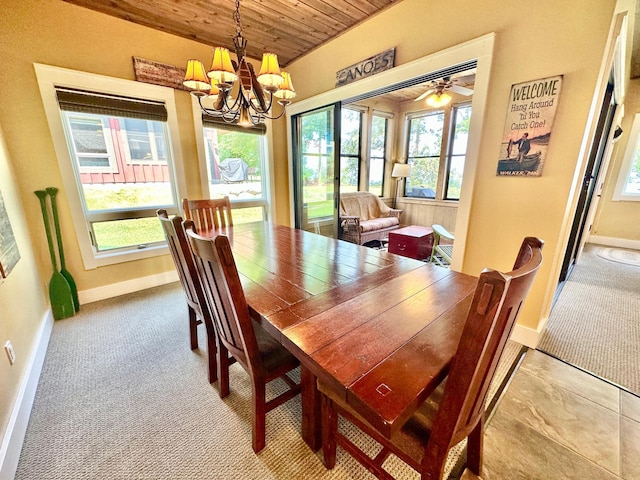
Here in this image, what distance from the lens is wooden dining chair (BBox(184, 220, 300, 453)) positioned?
928mm

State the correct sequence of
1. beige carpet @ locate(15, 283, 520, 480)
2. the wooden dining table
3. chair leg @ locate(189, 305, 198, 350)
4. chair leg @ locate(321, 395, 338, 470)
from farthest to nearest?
chair leg @ locate(189, 305, 198, 350) < beige carpet @ locate(15, 283, 520, 480) < chair leg @ locate(321, 395, 338, 470) < the wooden dining table

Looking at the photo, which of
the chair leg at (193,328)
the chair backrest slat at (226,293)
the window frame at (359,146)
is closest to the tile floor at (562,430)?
the chair backrest slat at (226,293)

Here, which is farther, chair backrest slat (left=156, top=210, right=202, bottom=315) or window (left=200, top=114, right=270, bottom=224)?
window (left=200, top=114, right=270, bottom=224)

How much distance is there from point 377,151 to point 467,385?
567 cm

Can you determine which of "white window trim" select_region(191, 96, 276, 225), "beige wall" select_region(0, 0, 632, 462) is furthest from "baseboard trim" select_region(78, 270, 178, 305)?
"white window trim" select_region(191, 96, 276, 225)

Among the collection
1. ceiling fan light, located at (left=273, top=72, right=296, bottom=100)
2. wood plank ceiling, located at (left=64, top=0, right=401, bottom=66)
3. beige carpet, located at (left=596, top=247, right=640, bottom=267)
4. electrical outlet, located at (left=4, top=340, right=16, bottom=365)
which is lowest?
beige carpet, located at (left=596, top=247, right=640, bottom=267)

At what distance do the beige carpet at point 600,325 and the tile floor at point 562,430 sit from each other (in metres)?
0.18

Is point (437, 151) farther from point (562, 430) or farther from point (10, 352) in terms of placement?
point (10, 352)

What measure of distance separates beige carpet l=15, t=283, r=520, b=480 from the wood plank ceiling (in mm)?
2828

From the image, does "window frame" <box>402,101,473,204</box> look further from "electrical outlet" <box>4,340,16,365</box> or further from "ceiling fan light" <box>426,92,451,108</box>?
"electrical outlet" <box>4,340,16,365</box>

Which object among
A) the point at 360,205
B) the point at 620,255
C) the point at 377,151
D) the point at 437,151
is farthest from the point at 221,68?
the point at 620,255

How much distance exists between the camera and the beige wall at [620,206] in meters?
4.02

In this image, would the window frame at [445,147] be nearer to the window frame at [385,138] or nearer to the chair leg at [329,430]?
the window frame at [385,138]

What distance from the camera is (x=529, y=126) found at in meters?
1.73
